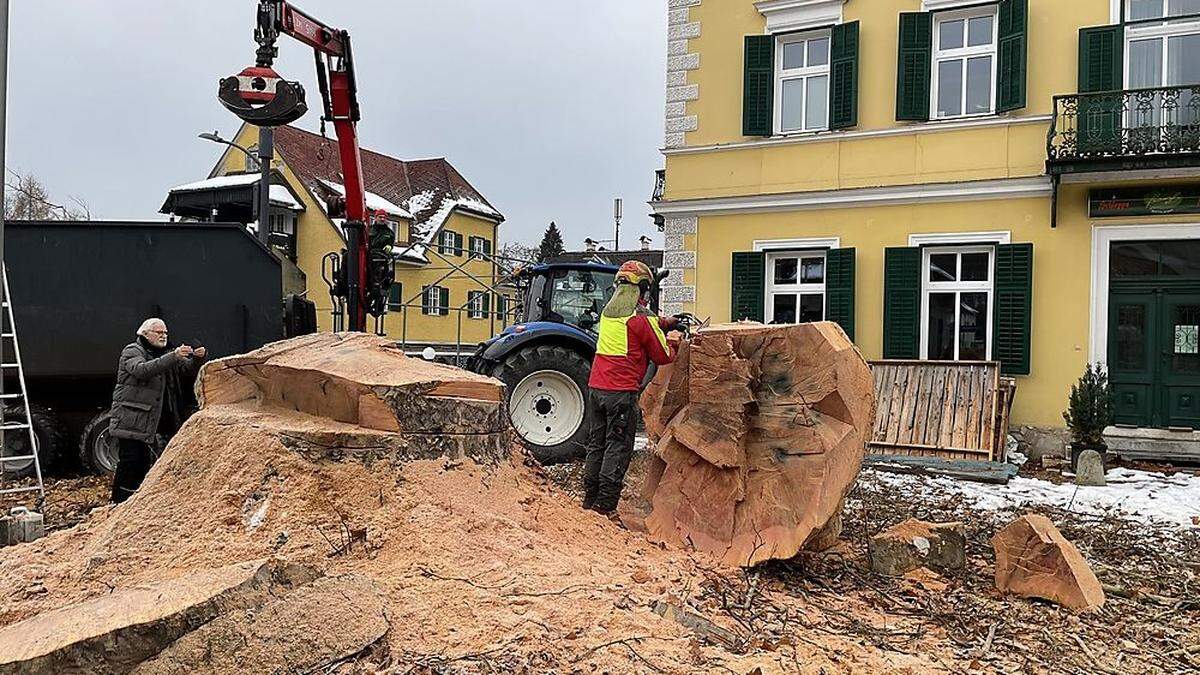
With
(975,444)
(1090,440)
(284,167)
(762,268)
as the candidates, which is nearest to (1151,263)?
(1090,440)

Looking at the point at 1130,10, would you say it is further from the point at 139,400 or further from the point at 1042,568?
the point at 139,400

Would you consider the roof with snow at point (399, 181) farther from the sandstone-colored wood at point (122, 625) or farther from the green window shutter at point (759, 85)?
the sandstone-colored wood at point (122, 625)

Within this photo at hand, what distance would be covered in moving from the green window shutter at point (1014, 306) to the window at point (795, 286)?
2.20 m

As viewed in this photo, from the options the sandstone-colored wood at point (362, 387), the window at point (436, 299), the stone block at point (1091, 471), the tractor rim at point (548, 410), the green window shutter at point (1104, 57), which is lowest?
the stone block at point (1091, 471)

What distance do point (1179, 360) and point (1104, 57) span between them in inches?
145

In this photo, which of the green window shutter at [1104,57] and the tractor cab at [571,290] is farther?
the green window shutter at [1104,57]

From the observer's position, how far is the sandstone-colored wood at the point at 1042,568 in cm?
477

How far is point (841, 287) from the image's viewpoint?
12266 millimetres

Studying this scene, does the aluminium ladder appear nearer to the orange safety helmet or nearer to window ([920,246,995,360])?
the orange safety helmet

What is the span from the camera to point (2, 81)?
7430mm

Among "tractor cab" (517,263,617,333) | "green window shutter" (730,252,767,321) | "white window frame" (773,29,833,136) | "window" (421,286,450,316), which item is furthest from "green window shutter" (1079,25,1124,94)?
"window" (421,286,450,316)

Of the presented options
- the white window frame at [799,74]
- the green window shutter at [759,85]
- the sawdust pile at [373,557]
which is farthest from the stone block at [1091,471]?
the sawdust pile at [373,557]

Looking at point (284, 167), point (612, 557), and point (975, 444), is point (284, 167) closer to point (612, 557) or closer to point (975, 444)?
point (975, 444)

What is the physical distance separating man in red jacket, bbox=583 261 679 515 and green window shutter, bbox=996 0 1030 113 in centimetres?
743
